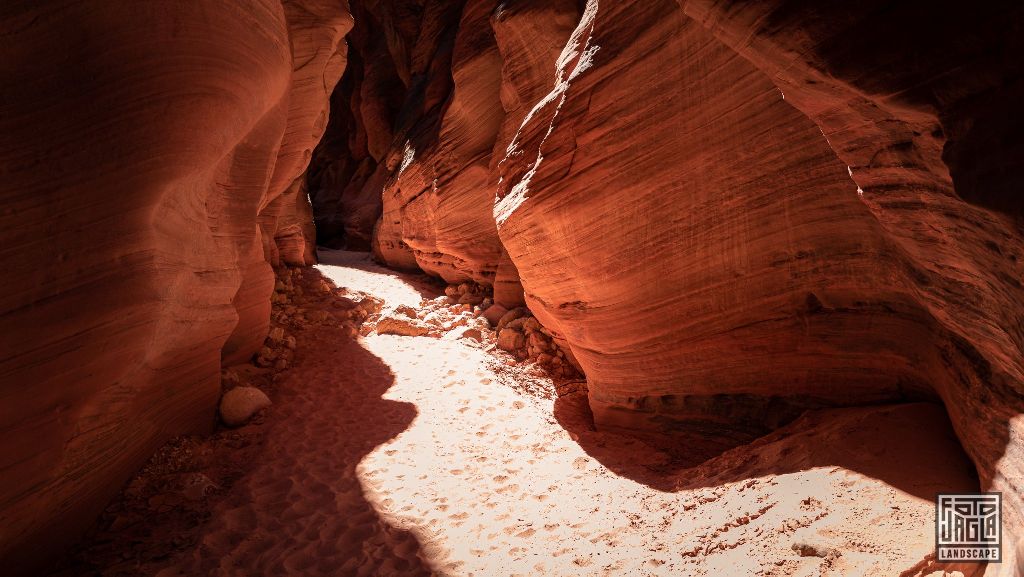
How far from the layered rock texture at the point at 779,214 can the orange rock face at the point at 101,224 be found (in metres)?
3.12

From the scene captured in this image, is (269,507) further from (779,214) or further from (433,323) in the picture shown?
(433,323)

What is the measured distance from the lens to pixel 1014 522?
1.99 m

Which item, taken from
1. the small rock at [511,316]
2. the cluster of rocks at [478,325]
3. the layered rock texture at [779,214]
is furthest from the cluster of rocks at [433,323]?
the layered rock texture at [779,214]

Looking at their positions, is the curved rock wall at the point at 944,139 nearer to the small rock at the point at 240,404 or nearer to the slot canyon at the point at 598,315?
the slot canyon at the point at 598,315

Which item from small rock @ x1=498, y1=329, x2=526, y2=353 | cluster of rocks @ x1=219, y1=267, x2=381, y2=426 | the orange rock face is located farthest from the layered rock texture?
cluster of rocks @ x1=219, y1=267, x2=381, y2=426

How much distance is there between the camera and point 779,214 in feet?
12.9

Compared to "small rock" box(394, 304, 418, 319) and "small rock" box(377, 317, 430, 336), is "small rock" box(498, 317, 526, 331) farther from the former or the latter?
"small rock" box(394, 304, 418, 319)

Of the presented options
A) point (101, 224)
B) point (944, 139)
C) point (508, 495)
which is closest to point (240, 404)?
point (101, 224)

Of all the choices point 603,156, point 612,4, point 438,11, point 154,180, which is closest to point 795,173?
point 603,156

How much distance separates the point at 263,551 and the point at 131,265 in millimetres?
2442

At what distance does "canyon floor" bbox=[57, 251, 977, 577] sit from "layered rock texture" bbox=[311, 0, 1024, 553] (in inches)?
17.0

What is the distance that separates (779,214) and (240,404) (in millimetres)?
6143

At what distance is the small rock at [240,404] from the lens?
5.77 meters

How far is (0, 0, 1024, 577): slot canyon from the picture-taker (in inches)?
84.7
